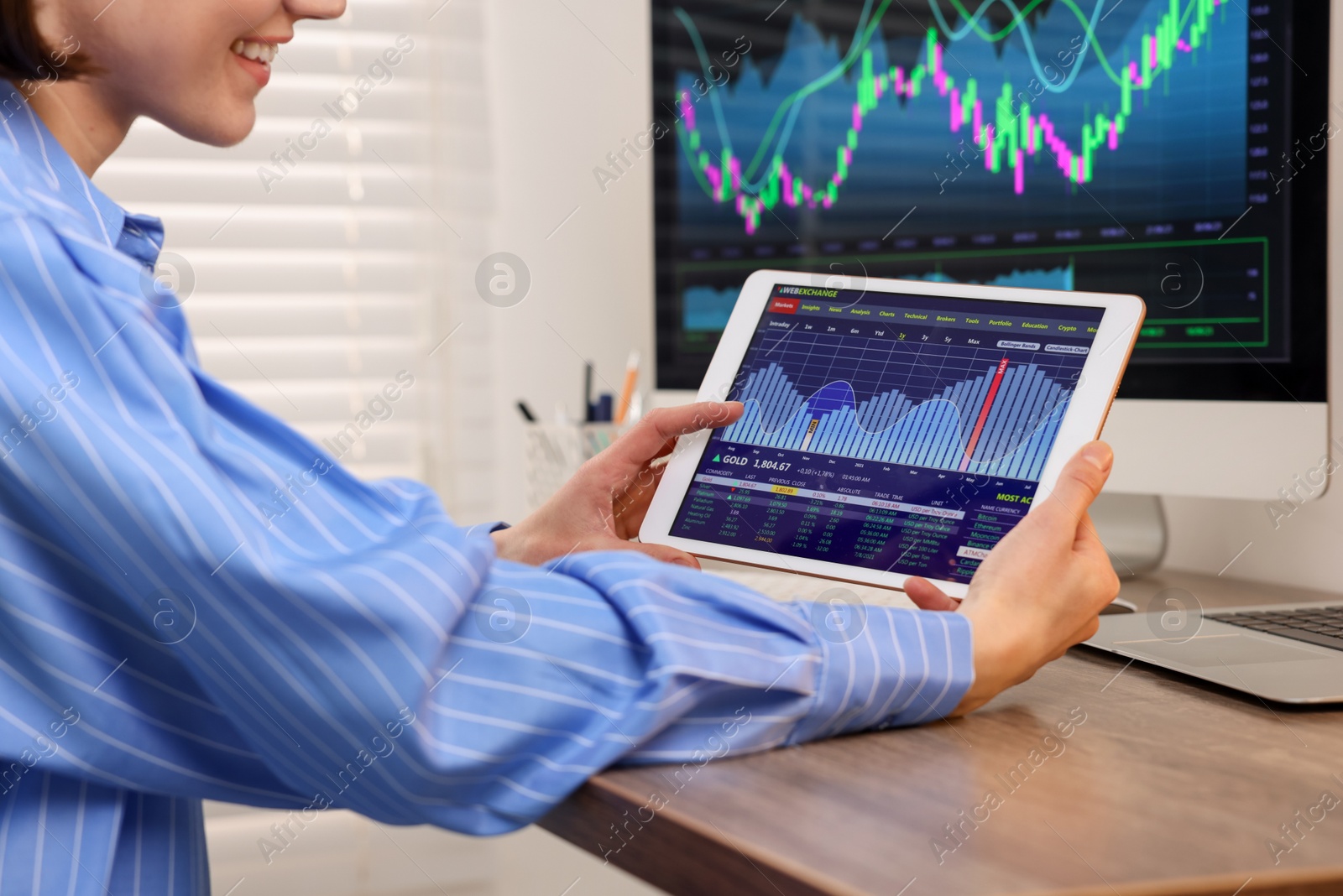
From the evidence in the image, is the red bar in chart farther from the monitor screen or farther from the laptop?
the monitor screen

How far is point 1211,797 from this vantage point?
0.44 m

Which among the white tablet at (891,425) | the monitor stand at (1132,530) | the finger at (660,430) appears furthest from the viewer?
the monitor stand at (1132,530)

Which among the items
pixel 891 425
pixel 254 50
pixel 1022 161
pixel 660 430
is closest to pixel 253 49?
pixel 254 50

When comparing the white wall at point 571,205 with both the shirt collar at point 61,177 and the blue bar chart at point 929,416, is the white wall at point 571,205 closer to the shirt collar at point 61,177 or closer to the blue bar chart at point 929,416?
the blue bar chart at point 929,416

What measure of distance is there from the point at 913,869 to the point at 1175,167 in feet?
2.35

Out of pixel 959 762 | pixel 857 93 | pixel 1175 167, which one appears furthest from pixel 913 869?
pixel 857 93

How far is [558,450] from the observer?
1252 mm

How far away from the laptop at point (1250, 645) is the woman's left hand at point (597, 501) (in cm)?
31

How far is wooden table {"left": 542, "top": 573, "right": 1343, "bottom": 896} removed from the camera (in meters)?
0.37

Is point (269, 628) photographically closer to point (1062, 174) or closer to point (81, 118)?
point (81, 118)

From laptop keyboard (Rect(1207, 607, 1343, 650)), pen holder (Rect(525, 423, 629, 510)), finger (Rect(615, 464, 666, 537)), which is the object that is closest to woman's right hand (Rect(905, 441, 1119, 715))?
laptop keyboard (Rect(1207, 607, 1343, 650))

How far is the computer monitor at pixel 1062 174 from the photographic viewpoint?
85 cm

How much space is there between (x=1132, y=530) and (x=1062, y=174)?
→ 12.9 inches

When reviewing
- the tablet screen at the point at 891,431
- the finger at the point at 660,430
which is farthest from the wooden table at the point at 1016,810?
the finger at the point at 660,430
